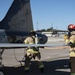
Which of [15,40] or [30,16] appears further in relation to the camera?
[30,16]

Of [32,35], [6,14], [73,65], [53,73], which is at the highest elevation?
[6,14]

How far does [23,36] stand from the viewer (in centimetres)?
1216

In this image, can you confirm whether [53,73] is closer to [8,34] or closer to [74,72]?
[74,72]

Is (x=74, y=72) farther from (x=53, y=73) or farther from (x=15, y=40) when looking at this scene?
(x=15, y=40)

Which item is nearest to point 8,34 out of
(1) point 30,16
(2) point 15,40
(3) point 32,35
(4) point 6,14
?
(2) point 15,40

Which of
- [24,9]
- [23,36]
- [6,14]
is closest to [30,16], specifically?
[24,9]

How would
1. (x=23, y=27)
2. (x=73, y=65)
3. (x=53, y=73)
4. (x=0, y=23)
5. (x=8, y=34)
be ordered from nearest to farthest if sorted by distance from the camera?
(x=73, y=65)
(x=53, y=73)
(x=8, y=34)
(x=0, y=23)
(x=23, y=27)

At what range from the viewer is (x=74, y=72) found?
8414 mm

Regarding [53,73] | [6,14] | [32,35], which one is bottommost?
[53,73]

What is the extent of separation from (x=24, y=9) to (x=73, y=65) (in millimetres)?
6692

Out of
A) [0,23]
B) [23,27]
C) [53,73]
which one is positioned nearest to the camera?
[53,73]

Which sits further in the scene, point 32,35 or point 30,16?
point 30,16

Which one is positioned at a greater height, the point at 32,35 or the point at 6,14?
the point at 6,14

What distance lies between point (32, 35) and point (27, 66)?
1.27 m
